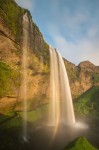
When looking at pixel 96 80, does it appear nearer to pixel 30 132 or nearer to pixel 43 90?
pixel 43 90

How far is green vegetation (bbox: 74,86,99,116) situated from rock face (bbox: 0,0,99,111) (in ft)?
35.6

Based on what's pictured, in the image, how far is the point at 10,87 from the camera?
2969 centimetres

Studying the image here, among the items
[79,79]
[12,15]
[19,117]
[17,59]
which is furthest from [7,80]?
[79,79]

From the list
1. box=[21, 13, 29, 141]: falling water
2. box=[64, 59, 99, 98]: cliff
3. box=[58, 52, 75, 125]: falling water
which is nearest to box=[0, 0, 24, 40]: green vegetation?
box=[21, 13, 29, 141]: falling water

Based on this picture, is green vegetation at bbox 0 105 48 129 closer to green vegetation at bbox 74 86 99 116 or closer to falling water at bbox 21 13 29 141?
falling water at bbox 21 13 29 141

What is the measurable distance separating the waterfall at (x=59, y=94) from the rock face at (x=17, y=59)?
4.93 ft

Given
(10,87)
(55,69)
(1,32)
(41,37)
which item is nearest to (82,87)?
(55,69)

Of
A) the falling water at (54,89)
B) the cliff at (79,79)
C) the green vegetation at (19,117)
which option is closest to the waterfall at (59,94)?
the falling water at (54,89)

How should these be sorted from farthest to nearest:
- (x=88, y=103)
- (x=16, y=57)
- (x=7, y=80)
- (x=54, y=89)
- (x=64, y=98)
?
(x=88, y=103)
(x=64, y=98)
(x=54, y=89)
(x=16, y=57)
(x=7, y=80)

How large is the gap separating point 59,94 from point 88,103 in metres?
11.8

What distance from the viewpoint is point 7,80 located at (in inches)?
1148

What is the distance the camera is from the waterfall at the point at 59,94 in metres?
37.4

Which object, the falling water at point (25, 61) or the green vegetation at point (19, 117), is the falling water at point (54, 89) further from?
the falling water at point (25, 61)

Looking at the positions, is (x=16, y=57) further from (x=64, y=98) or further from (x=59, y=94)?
(x=64, y=98)
